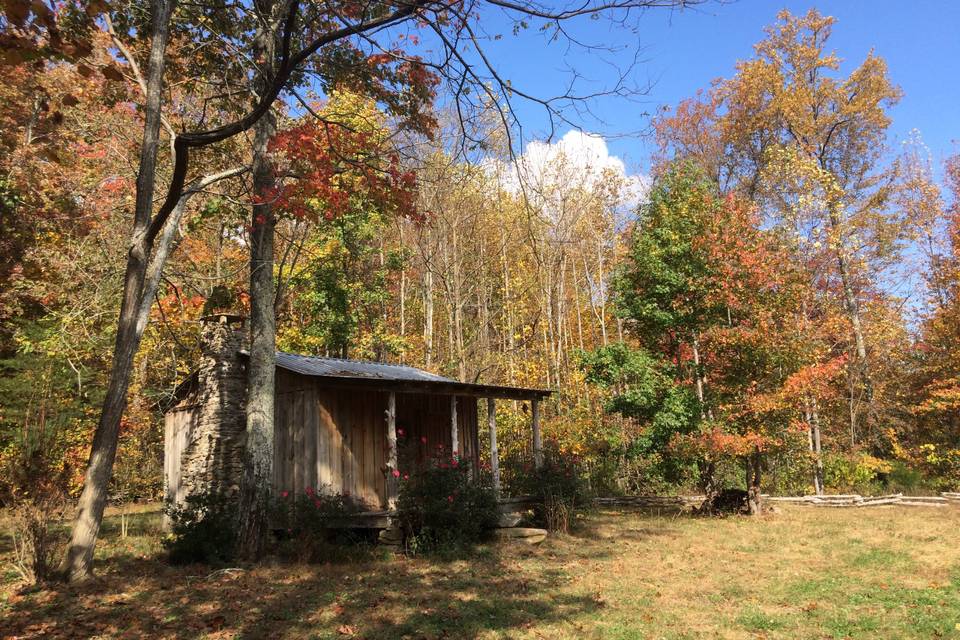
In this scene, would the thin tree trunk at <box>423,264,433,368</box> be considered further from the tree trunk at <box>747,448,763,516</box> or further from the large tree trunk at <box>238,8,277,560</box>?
the large tree trunk at <box>238,8,277,560</box>

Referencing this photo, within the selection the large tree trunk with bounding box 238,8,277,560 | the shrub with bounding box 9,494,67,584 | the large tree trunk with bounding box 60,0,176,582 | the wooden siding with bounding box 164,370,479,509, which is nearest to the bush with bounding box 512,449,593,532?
the wooden siding with bounding box 164,370,479,509

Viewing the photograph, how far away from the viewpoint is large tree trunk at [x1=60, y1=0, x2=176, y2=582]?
25.9ft

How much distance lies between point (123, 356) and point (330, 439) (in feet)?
16.3

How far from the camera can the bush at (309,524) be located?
993 centimetres

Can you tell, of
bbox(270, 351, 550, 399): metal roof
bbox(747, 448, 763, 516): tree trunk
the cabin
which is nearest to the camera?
bbox(270, 351, 550, 399): metal roof

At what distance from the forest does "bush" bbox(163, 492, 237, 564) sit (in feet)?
1.48

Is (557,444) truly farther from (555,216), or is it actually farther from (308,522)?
(308,522)

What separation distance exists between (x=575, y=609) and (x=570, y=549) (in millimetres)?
4596

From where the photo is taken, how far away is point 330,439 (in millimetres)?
12391

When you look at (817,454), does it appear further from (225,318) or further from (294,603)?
(225,318)

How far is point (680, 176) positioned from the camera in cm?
1808

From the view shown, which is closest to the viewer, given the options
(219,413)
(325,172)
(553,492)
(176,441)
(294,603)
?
(294,603)

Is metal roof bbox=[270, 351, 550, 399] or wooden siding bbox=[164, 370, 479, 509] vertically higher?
metal roof bbox=[270, 351, 550, 399]

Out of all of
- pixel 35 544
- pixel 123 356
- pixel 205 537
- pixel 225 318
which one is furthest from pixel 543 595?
pixel 225 318
